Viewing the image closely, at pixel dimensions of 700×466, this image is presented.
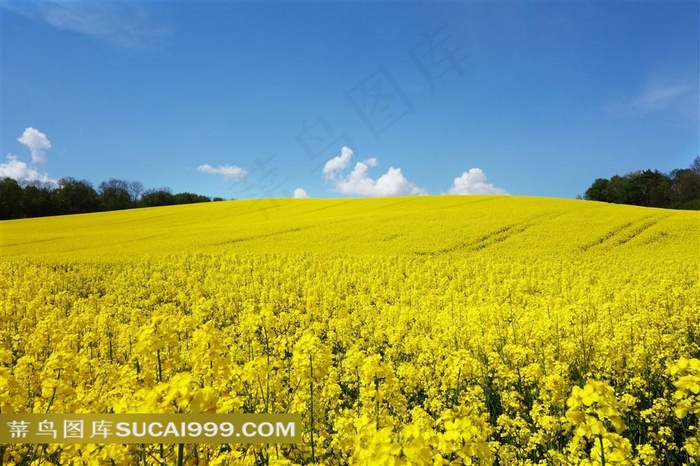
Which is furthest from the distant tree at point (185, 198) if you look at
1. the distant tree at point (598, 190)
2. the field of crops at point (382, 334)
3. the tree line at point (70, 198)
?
the distant tree at point (598, 190)

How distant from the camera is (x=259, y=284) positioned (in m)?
13.3

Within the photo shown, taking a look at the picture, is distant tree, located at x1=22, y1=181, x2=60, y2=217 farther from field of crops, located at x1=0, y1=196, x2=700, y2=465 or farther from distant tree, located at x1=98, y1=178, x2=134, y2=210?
field of crops, located at x1=0, y1=196, x2=700, y2=465

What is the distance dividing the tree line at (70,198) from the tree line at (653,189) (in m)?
63.6

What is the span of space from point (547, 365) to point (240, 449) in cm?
495

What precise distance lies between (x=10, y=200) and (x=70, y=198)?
677 cm

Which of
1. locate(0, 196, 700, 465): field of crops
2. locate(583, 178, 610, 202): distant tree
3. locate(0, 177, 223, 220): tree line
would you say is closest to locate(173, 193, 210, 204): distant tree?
locate(0, 177, 223, 220): tree line

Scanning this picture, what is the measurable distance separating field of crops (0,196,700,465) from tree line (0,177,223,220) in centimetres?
2285

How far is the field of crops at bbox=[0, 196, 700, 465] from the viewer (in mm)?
3176

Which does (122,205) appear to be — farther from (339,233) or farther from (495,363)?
(495,363)

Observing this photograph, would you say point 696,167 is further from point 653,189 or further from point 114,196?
point 114,196

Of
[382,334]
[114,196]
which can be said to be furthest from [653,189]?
[114,196]

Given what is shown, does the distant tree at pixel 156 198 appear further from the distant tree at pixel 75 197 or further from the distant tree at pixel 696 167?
the distant tree at pixel 696 167

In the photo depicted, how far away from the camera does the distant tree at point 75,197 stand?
47428 millimetres

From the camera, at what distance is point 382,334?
8.02 m
